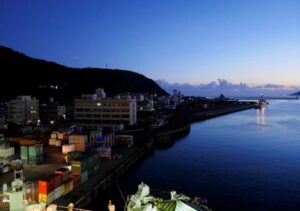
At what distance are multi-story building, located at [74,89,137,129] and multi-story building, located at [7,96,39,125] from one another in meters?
6.97

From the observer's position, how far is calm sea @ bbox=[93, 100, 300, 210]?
1864cm

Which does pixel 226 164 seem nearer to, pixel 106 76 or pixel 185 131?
pixel 185 131

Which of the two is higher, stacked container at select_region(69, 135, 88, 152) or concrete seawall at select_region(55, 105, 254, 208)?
stacked container at select_region(69, 135, 88, 152)

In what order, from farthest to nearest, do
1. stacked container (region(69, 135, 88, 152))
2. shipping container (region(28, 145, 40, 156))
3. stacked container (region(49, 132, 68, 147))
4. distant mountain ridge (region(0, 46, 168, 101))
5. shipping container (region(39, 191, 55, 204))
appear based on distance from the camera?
distant mountain ridge (region(0, 46, 168, 101))
stacked container (region(49, 132, 68, 147))
stacked container (region(69, 135, 88, 152))
shipping container (region(28, 145, 40, 156))
shipping container (region(39, 191, 55, 204))

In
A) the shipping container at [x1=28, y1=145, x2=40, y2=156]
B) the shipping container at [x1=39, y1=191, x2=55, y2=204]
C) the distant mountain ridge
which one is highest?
the distant mountain ridge

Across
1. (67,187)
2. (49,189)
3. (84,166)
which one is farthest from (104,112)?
(49,189)

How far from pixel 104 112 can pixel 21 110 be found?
1269cm

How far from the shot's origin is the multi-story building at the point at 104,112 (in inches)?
1879

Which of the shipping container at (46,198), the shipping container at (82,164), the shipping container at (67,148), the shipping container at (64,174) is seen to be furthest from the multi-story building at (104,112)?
the shipping container at (46,198)

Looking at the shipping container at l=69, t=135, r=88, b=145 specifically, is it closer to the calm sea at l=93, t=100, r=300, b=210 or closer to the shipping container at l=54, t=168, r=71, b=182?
the calm sea at l=93, t=100, r=300, b=210

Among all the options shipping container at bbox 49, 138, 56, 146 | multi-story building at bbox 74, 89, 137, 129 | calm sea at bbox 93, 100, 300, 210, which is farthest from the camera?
multi-story building at bbox 74, 89, 137, 129

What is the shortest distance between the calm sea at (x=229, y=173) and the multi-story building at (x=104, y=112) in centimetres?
1133

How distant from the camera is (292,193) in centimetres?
1966

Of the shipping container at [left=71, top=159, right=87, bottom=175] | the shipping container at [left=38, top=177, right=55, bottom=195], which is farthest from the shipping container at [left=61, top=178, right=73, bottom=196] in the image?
the shipping container at [left=38, top=177, right=55, bottom=195]
